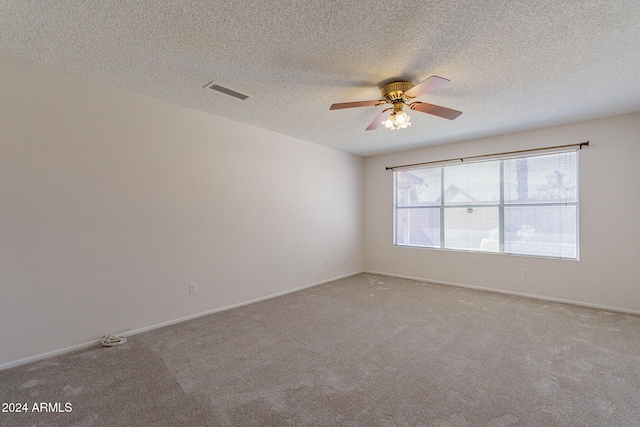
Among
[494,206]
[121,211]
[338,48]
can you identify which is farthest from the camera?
[494,206]

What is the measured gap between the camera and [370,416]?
1.65 metres

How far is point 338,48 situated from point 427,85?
0.73 m

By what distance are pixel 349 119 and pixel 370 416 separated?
3.06 metres

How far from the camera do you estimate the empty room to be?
1760 mm

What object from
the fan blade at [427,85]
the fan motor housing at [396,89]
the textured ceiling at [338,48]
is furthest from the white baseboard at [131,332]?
the fan blade at [427,85]

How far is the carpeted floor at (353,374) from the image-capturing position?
1.66 metres

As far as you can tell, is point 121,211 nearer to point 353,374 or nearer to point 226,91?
point 226,91

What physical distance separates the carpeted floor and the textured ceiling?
7.93ft

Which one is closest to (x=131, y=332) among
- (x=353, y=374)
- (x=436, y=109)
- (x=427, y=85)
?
(x=353, y=374)

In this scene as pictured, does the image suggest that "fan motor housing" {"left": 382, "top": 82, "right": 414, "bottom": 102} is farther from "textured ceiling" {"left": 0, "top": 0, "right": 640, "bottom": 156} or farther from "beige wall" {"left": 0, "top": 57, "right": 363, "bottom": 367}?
"beige wall" {"left": 0, "top": 57, "right": 363, "bottom": 367}

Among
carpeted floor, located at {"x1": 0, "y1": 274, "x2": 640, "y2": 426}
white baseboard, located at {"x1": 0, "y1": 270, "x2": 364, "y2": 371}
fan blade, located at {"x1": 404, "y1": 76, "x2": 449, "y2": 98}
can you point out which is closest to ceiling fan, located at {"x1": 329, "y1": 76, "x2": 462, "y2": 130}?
fan blade, located at {"x1": 404, "y1": 76, "x2": 449, "y2": 98}

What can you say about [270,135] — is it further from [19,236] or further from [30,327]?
[30,327]

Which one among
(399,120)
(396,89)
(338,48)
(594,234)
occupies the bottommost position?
(594,234)

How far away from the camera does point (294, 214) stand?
444 cm
